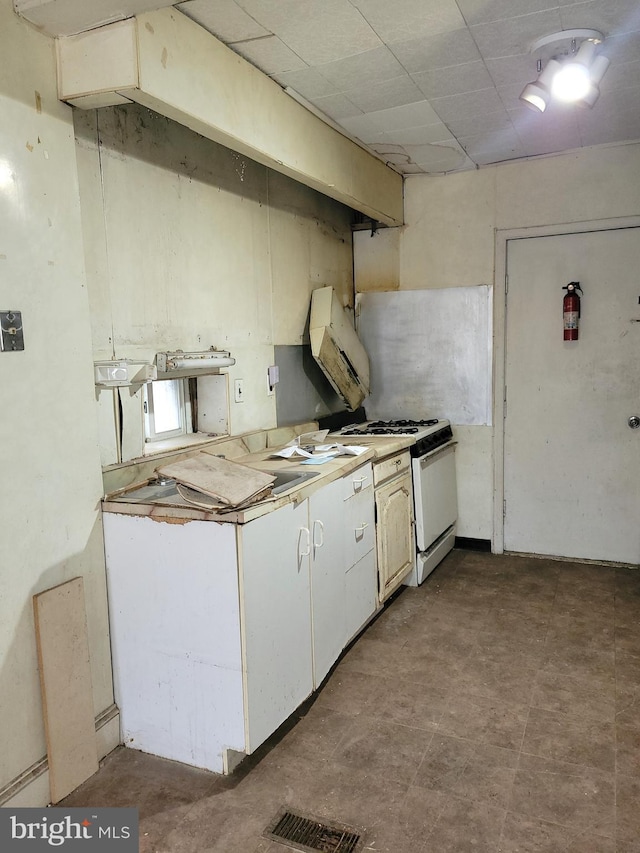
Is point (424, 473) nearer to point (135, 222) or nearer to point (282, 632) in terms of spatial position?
point (282, 632)

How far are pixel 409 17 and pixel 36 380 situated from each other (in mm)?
1806

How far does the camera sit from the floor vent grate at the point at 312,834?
178cm

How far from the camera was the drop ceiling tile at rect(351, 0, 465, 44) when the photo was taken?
6.89 feet

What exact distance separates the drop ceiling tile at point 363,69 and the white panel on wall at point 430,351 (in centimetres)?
174

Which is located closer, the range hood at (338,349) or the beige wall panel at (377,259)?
the range hood at (338,349)

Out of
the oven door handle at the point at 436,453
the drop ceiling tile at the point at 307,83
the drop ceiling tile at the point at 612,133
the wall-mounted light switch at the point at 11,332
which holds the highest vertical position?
the drop ceiling tile at the point at 612,133

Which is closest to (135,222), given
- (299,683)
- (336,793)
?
(299,683)

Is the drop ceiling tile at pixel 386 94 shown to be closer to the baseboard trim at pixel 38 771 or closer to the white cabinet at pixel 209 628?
the white cabinet at pixel 209 628

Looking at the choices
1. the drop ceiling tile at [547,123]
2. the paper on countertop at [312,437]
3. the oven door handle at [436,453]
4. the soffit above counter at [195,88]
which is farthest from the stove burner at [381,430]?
the drop ceiling tile at [547,123]

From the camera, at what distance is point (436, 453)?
3889 mm

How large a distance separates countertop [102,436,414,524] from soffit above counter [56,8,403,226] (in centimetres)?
135

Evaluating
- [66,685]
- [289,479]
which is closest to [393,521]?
[289,479]

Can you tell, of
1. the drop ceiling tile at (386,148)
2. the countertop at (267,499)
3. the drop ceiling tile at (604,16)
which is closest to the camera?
the countertop at (267,499)

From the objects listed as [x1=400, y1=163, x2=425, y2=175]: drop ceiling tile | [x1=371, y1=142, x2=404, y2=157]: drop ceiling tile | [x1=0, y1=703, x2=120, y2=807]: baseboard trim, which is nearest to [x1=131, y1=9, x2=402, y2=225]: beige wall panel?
[x1=371, y1=142, x2=404, y2=157]: drop ceiling tile
